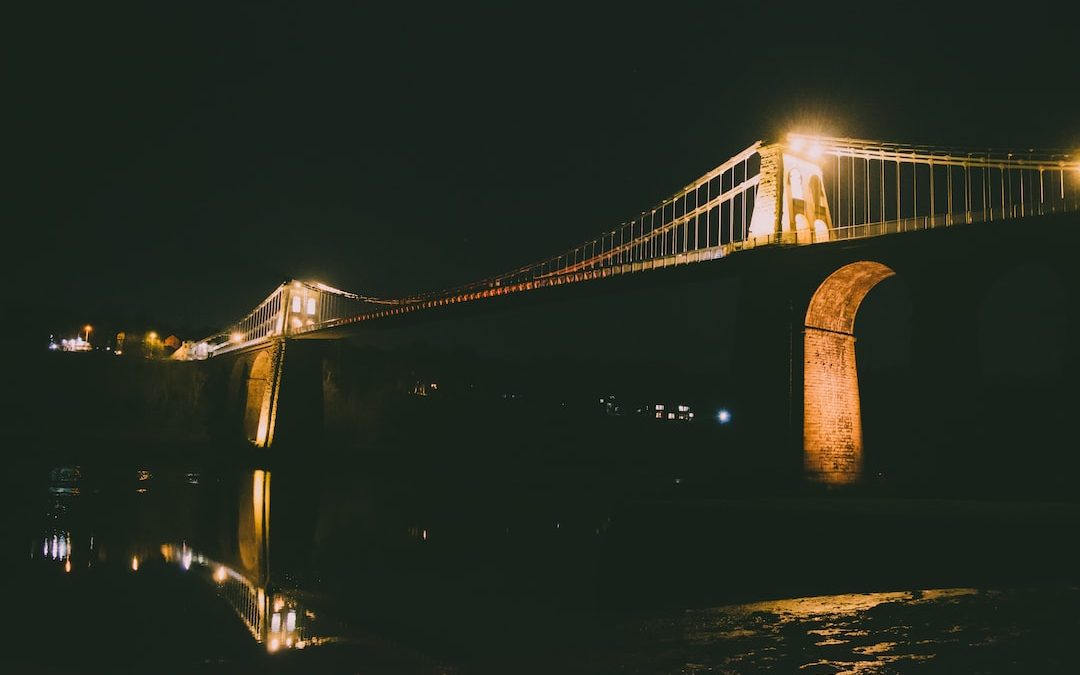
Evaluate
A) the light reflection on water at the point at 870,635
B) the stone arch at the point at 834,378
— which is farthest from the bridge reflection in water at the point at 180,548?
the stone arch at the point at 834,378

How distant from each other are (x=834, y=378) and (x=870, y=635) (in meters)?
12.7

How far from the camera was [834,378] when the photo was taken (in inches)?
776

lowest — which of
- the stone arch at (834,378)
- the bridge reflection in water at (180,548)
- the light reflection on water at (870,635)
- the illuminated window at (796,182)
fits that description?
the bridge reflection in water at (180,548)

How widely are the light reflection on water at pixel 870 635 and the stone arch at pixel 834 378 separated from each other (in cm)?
912

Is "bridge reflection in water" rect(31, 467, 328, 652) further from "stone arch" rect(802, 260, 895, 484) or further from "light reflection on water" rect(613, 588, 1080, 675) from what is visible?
"stone arch" rect(802, 260, 895, 484)

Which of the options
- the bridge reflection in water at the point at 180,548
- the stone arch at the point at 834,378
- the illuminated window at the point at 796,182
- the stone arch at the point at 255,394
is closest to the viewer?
the bridge reflection in water at the point at 180,548

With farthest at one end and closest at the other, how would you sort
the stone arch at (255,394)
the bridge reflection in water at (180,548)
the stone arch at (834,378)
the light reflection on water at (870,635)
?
the stone arch at (255,394)
the stone arch at (834,378)
the bridge reflection in water at (180,548)
the light reflection on water at (870,635)

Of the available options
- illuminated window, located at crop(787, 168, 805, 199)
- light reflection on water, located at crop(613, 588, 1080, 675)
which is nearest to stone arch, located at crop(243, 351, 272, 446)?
Answer: illuminated window, located at crop(787, 168, 805, 199)

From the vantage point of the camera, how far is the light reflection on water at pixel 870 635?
6.68m

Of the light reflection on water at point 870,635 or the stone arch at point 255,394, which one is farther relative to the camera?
the stone arch at point 255,394

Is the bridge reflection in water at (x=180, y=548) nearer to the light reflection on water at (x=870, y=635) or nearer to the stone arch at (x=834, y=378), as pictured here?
the light reflection on water at (x=870, y=635)

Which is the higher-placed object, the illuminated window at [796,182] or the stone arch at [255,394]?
the illuminated window at [796,182]

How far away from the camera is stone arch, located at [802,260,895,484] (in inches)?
739

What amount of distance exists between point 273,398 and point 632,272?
28.1m
